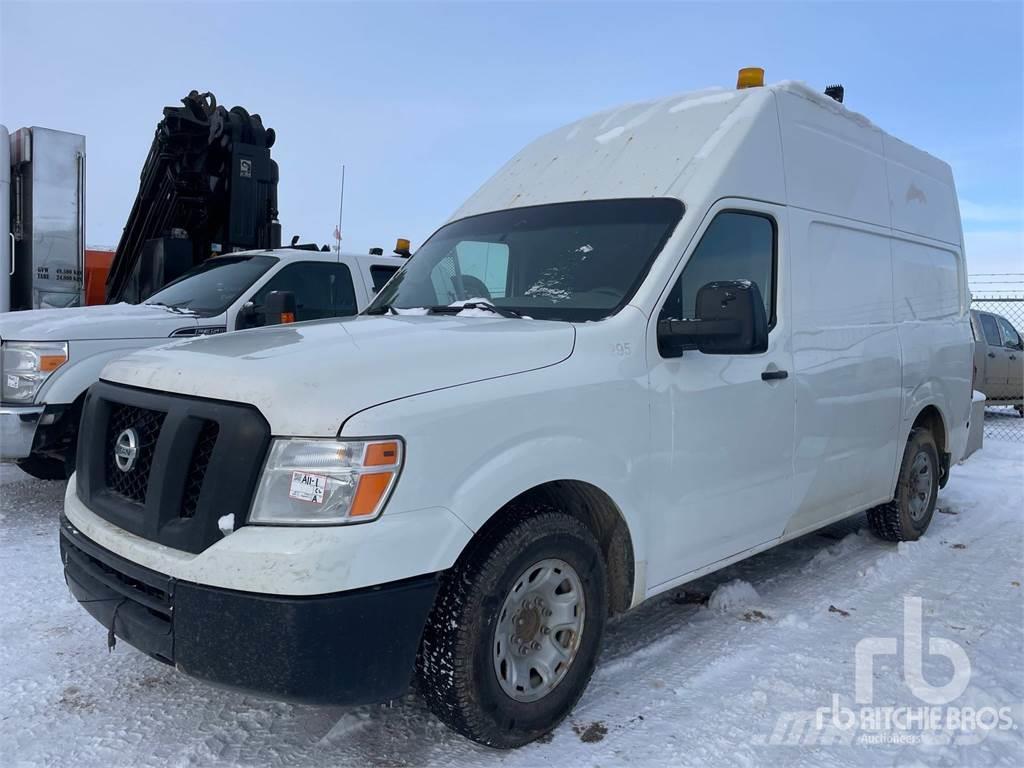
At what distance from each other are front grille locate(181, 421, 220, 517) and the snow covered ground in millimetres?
905

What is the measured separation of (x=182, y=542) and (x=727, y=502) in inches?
89.0

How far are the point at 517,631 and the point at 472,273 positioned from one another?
1.77 m

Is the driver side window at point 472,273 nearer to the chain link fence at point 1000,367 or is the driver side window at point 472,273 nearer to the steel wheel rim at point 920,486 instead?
the steel wheel rim at point 920,486

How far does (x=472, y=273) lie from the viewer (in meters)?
3.96

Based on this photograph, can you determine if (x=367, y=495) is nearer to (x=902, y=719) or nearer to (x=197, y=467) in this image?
(x=197, y=467)

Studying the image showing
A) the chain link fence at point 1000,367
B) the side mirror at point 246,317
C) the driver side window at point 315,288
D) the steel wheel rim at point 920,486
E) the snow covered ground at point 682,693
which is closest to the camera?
the snow covered ground at point 682,693

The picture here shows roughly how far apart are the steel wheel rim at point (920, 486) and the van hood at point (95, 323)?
514 cm

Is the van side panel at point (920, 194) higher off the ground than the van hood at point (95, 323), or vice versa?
the van side panel at point (920, 194)

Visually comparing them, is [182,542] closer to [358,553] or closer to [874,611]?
[358,553]

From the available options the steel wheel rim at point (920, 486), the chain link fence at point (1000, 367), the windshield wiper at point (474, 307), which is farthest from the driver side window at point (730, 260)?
the chain link fence at point (1000, 367)

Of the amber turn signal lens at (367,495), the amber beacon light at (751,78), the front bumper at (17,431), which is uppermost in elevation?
the amber beacon light at (751,78)

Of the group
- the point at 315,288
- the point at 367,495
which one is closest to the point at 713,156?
the point at 367,495

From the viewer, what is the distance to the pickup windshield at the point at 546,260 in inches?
135

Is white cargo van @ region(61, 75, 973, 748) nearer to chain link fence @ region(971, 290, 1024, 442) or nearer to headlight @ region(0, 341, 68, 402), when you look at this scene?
headlight @ region(0, 341, 68, 402)
